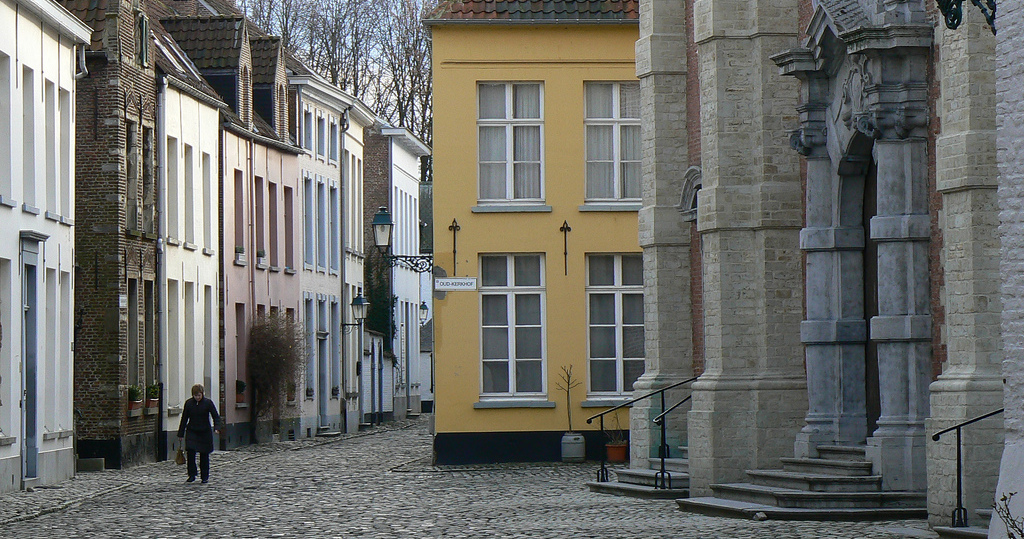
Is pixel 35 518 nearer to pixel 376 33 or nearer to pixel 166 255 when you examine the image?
pixel 166 255

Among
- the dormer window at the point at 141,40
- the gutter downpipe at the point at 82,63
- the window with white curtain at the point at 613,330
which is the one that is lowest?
the window with white curtain at the point at 613,330

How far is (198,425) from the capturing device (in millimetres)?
24219

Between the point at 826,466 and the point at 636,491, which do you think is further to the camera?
the point at 636,491

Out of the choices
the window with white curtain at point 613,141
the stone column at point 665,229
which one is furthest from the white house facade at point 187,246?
the stone column at point 665,229

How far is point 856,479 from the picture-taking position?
16.4m

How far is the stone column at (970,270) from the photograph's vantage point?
14117 mm

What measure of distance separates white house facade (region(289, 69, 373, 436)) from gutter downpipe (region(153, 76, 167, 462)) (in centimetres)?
999

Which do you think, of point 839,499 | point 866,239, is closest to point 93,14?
point 866,239

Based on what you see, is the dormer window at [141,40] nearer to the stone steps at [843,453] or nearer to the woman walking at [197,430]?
the woman walking at [197,430]

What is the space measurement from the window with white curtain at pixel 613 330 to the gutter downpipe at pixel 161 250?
7.76 m

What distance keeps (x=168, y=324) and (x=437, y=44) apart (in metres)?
8.13

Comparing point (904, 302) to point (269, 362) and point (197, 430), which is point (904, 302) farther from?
point (269, 362)

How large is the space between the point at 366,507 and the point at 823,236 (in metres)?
5.71

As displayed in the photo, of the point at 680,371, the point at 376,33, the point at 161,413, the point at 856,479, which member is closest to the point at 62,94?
the point at 161,413
